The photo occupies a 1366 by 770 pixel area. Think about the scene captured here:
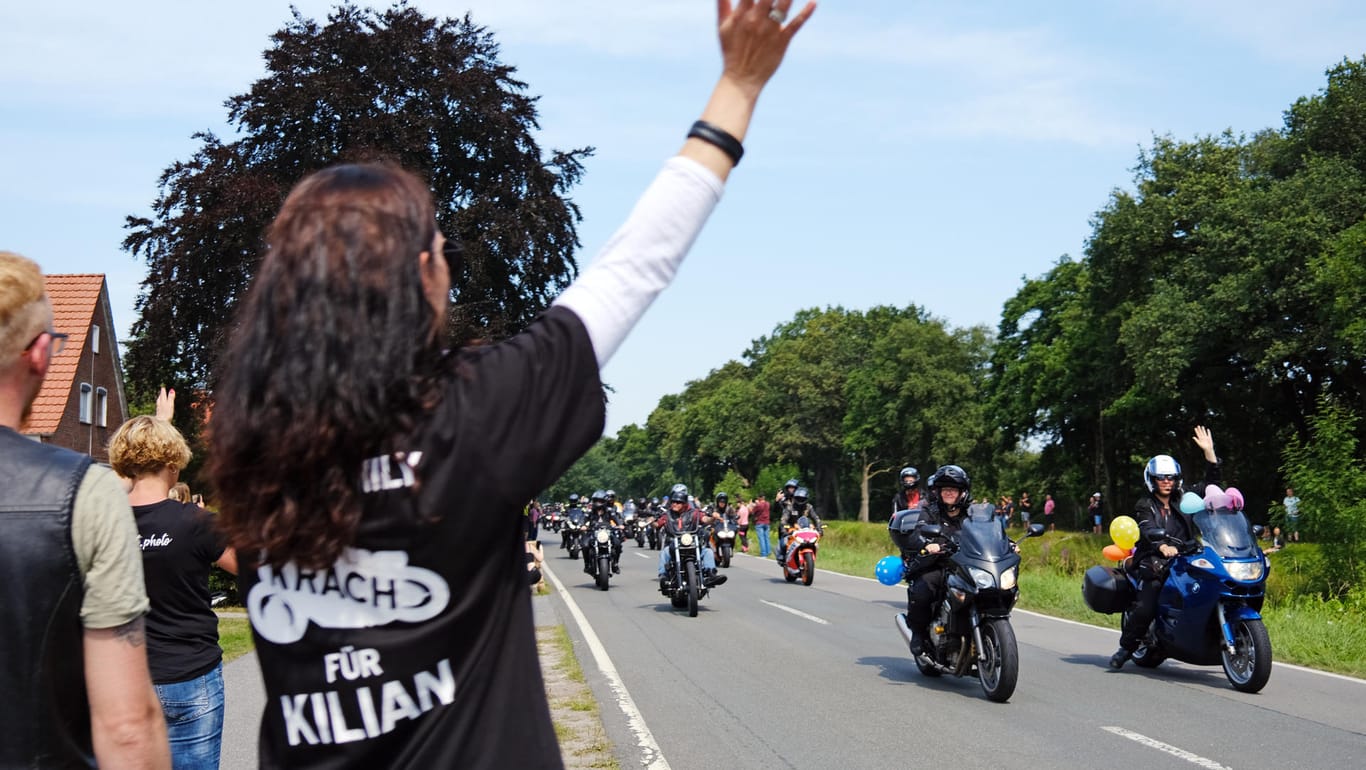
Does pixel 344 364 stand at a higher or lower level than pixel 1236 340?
lower

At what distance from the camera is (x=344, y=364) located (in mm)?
1717

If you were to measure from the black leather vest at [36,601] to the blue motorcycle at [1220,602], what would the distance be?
988 cm

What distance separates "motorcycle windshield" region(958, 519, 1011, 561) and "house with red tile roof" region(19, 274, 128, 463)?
101 ft

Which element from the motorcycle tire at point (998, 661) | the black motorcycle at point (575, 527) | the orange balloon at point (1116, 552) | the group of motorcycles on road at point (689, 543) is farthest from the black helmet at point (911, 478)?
the black motorcycle at point (575, 527)

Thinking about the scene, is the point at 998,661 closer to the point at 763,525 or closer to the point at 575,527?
the point at 763,525

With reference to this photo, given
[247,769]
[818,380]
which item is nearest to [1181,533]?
[247,769]

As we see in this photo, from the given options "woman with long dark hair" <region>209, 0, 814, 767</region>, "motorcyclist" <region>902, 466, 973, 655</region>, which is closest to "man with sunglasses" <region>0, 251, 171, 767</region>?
"woman with long dark hair" <region>209, 0, 814, 767</region>

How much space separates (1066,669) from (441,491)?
11.6m

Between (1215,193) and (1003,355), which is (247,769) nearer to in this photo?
(1215,193)

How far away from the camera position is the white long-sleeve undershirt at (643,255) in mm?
1812

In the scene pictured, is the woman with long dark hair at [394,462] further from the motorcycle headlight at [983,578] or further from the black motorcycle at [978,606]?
the motorcycle headlight at [983,578]

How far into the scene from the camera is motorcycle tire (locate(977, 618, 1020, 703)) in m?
10.1

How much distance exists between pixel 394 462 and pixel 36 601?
3.12 feet

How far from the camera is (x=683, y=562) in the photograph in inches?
755
